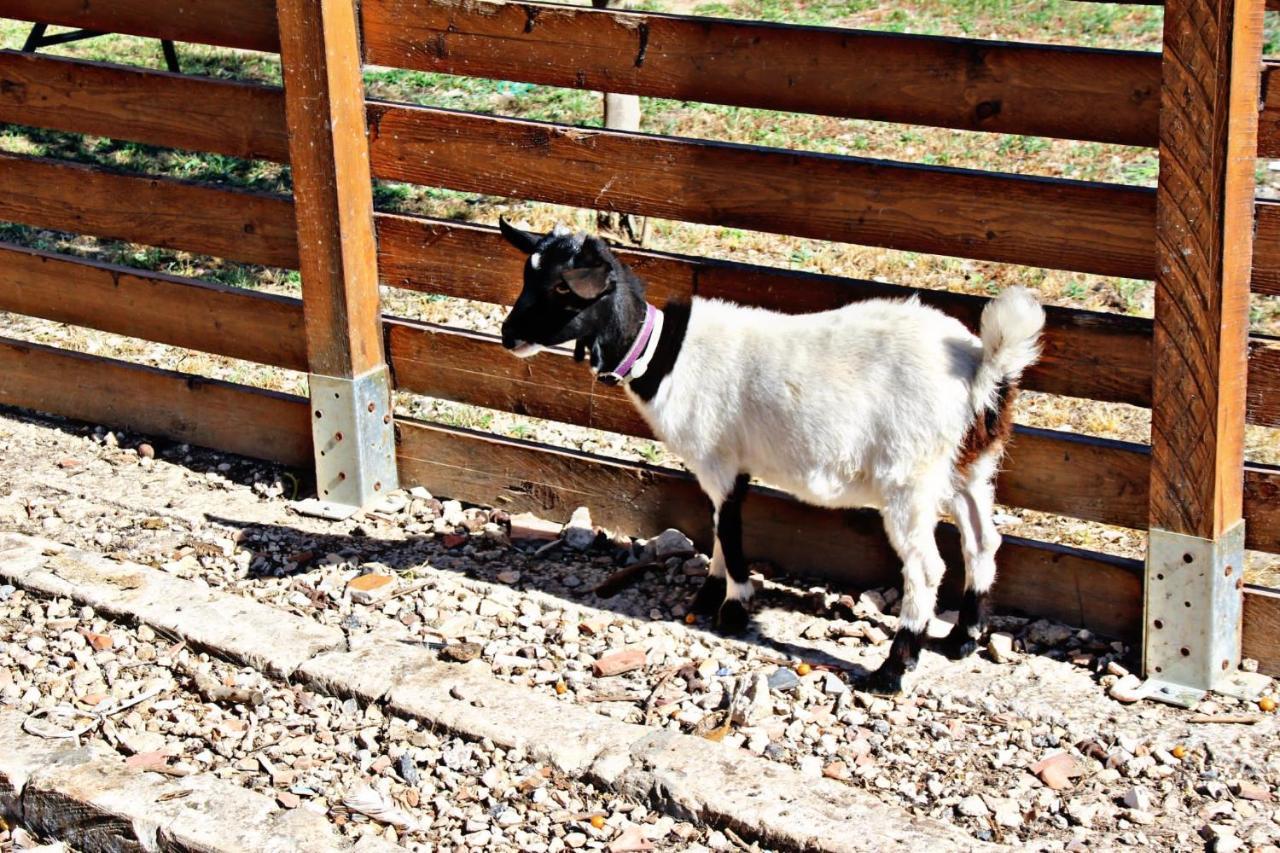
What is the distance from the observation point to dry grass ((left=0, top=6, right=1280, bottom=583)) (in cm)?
650

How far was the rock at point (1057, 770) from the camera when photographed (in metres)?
3.94

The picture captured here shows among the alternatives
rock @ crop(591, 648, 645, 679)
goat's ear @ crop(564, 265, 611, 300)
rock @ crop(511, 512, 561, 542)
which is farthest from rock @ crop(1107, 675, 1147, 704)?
rock @ crop(511, 512, 561, 542)

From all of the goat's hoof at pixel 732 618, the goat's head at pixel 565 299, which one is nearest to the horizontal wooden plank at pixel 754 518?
the goat's hoof at pixel 732 618

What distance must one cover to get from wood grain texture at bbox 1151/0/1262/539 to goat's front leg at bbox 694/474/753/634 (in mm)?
1254

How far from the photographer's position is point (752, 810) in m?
3.76

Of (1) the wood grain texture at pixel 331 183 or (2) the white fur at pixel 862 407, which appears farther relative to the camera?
(1) the wood grain texture at pixel 331 183

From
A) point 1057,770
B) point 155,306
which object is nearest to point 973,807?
point 1057,770

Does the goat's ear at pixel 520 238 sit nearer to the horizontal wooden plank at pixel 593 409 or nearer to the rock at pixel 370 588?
the horizontal wooden plank at pixel 593 409

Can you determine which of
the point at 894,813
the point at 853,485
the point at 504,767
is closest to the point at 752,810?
the point at 894,813

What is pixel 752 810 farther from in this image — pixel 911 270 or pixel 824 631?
pixel 911 270

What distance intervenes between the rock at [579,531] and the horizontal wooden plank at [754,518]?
0.03m

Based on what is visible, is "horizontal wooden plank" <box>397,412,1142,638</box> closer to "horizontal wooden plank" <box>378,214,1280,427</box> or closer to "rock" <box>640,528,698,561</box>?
"rock" <box>640,528,698,561</box>

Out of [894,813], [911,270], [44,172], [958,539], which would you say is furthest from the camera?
[911,270]

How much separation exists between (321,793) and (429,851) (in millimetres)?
396
